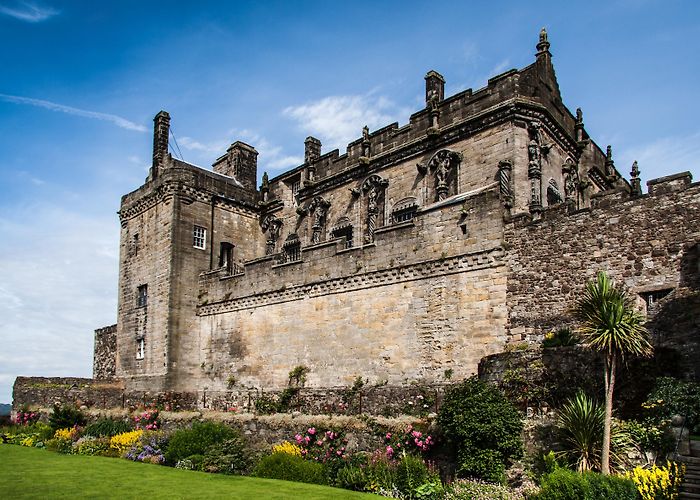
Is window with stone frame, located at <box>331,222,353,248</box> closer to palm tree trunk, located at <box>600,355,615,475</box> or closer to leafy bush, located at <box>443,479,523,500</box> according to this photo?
leafy bush, located at <box>443,479,523,500</box>

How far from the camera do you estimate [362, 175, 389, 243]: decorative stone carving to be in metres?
29.1

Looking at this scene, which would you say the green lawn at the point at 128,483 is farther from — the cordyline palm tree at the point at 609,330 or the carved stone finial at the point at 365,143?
the carved stone finial at the point at 365,143

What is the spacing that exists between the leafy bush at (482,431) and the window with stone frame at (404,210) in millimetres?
12222

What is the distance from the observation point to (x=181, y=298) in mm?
31125

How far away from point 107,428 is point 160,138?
51.3 feet

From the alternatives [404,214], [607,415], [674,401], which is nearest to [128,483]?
[607,415]

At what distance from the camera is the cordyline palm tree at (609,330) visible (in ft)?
46.2

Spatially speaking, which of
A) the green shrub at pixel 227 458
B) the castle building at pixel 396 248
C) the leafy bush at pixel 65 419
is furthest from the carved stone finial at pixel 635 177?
the leafy bush at pixel 65 419

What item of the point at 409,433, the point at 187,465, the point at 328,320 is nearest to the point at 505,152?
the point at 328,320

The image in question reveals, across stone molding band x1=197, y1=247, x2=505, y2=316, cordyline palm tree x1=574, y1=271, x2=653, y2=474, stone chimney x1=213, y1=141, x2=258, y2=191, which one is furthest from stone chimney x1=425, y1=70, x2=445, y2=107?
cordyline palm tree x1=574, y1=271, x2=653, y2=474

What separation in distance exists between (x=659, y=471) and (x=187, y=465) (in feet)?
43.9

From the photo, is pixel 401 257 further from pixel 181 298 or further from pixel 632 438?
pixel 181 298

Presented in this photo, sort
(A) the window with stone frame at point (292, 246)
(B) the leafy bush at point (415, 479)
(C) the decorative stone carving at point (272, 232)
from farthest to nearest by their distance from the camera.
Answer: (C) the decorative stone carving at point (272, 232)
(A) the window with stone frame at point (292, 246)
(B) the leafy bush at point (415, 479)

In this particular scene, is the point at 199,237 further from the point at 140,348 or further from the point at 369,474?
the point at 369,474
